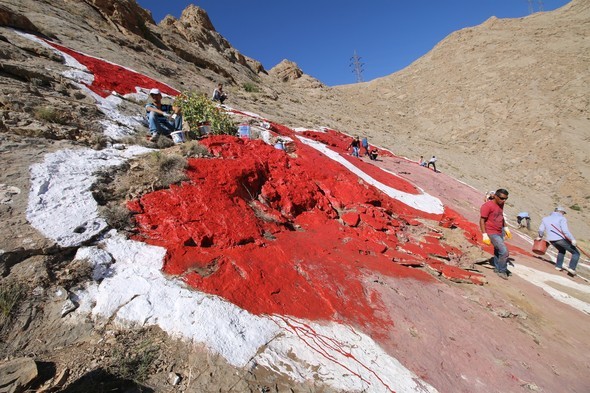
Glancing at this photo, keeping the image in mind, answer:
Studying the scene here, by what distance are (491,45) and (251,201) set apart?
40.1m

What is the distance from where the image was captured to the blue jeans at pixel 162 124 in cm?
711

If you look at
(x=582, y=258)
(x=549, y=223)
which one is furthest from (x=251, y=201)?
(x=582, y=258)

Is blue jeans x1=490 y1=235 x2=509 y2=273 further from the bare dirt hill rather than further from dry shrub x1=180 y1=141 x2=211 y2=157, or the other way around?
the bare dirt hill

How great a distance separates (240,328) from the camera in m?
3.01

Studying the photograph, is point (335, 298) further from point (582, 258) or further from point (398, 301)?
point (582, 258)

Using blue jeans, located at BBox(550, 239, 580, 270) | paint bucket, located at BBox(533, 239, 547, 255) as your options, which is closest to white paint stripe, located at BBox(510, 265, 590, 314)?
blue jeans, located at BBox(550, 239, 580, 270)

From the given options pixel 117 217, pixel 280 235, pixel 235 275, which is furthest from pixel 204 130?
pixel 235 275

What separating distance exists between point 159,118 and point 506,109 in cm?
2868

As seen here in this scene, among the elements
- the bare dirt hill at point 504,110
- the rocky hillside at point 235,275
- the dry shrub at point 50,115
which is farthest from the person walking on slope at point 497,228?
the bare dirt hill at point 504,110

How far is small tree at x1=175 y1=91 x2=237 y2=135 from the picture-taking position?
337 inches

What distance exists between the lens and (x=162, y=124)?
7.48 meters

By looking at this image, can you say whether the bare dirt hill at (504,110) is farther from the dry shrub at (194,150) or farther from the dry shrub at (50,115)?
the dry shrub at (50,115)

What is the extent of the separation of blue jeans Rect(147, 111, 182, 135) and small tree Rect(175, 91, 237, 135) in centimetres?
77

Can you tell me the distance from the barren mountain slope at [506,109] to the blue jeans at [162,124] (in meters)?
14.6
